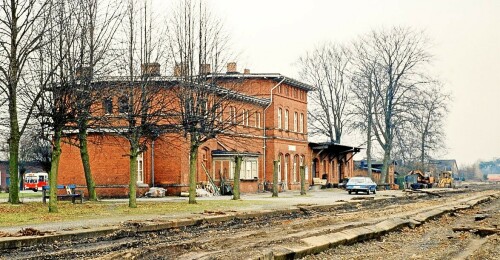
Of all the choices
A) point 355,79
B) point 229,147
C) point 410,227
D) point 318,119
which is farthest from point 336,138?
point 410,227

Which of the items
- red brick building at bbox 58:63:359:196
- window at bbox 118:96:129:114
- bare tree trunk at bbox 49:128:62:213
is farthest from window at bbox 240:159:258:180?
bare tree trunk at bbox 49:128:62:213

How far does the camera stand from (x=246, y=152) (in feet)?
185

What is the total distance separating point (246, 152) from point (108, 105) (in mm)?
22315

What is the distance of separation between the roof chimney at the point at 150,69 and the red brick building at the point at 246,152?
52 centimetres

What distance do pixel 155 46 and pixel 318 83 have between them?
48009 mm

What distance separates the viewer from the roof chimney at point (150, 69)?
32.6 meters

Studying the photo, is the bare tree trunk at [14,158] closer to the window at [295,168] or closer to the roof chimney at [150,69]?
the roof chimney at [150,69]

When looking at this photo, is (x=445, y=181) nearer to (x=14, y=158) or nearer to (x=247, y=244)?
(x=14, y=158)

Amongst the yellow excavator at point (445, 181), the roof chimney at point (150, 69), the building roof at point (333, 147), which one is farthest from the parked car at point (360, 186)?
the yellow excavator at point (445, 181)

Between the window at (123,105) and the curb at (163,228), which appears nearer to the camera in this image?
the curb at (163,228)

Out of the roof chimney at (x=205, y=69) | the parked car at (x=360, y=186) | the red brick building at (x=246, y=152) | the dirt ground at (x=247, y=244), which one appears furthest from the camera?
the parked car at (x=360, y=186)

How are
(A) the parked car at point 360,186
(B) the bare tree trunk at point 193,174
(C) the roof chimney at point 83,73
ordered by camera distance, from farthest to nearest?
(A) the parked car at point 360,186, (B) the bare tree trunk at point 193,174, (C) the roof chimney at point 83,73

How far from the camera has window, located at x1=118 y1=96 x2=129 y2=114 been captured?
110ft

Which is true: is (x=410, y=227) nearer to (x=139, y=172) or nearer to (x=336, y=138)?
(x=139, y=172)
